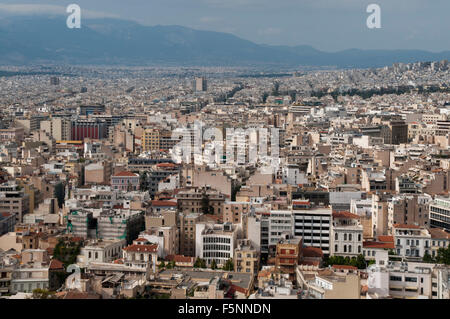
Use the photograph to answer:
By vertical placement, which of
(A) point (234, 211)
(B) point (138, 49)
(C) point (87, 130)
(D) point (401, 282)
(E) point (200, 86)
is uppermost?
(B) point (138, 49)

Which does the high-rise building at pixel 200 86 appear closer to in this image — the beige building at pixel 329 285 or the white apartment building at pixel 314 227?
the white apartment building at pixel 314 227

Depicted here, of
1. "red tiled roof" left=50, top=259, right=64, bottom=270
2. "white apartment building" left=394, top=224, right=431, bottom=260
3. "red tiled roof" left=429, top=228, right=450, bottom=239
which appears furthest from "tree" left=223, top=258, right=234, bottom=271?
"red tiled roof" left=429, top=228, right=450, bottom=239

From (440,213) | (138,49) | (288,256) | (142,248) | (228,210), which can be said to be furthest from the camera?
(138,49)

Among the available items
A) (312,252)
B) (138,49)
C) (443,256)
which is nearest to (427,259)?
(443,256)

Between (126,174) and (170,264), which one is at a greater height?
(126,174)

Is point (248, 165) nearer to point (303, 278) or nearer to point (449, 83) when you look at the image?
point (303, 278)

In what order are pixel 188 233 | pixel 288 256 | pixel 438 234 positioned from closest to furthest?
pixel 288 256, pixel 438 234, pixel 188 233

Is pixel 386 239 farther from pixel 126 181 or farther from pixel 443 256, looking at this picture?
pixel 126 181
